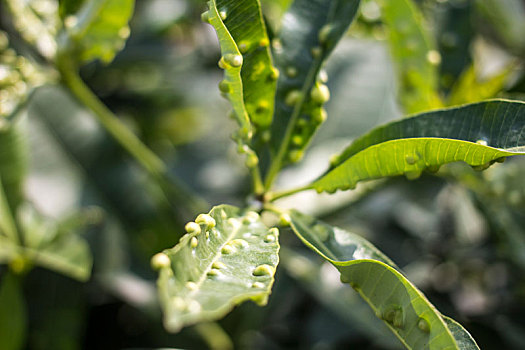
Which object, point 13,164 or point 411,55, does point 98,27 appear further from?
point 411,55

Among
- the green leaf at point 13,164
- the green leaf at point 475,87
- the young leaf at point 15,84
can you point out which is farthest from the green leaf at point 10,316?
the green leaf at point 475,87

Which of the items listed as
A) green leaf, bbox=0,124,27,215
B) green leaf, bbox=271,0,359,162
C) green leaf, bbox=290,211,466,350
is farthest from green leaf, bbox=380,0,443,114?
green leaf, bbox=0,124,27,215

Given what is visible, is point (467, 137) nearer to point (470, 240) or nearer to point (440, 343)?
point (440, 343)

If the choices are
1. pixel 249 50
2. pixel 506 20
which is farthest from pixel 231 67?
pixel 506 20

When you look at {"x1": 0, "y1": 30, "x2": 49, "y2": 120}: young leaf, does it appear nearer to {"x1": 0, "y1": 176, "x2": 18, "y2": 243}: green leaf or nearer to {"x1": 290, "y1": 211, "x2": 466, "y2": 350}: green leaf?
{"x1": 0, "y1": 176, "x2": 18, "y2": 243}: green leaf

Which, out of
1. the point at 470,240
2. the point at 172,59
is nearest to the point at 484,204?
the point at 470,240
